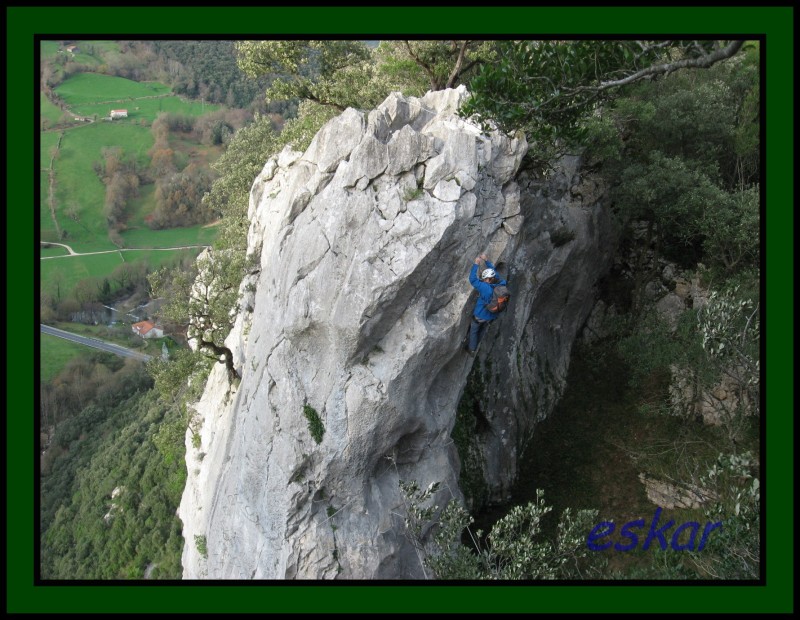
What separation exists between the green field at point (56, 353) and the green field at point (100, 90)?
37.4 metres

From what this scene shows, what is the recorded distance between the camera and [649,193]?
2159 centimetres

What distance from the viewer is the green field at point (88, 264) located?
6962cm

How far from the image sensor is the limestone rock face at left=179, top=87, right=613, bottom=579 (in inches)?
530

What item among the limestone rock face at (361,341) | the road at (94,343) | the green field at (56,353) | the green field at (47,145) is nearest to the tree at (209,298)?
the limestone rock face at (361,341)

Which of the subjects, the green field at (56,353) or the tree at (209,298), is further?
the green field at (56,353)

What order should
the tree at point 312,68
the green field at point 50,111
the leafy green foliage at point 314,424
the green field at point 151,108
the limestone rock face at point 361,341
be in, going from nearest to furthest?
1. the limestone rock face at point 361,341
2. the leafy green foliage at point 314,424
3. the tree at point 312,68
4. the green field at point 50,111
5. the green field at point 151,108

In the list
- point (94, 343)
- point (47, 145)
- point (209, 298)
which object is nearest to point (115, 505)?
point (209, 298)

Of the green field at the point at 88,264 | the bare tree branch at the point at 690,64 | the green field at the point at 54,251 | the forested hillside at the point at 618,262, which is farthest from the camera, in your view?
the green field at the point at 54,251

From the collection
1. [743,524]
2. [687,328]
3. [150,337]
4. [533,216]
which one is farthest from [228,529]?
[150,337]

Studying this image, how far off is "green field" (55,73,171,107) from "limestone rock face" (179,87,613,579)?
80900 mm

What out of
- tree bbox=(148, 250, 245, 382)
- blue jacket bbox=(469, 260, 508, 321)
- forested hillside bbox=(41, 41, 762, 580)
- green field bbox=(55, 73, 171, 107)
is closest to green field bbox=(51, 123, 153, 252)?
green field bbox=(55, 73, 171, 107)

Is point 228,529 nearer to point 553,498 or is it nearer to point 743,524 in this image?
point 553,498

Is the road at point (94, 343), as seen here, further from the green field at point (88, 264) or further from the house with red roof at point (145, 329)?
the green field at point (88, 264)

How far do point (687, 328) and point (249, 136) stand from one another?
2828 centimetres
